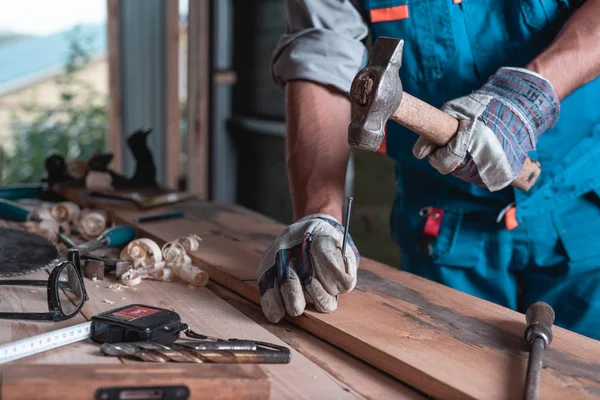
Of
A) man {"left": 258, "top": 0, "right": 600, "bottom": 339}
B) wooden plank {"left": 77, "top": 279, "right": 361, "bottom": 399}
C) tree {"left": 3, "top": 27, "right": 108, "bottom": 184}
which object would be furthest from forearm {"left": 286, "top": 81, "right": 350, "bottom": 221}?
tree {"left": 3, "top": 27, "right": 108, "bottom": 184}

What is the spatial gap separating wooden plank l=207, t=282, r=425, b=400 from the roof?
3.91 m

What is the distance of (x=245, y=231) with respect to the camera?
1.75 metres

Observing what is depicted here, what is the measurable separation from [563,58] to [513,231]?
48cm

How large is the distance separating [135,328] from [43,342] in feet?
0.44

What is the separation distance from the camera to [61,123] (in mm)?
4727

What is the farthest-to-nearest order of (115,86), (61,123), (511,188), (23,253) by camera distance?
(61,123) → (115,86) → (511,188) → (23,253)

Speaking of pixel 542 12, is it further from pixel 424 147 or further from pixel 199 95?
pixel 199 95

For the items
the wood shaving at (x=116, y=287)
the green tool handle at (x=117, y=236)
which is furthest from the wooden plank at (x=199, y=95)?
the wood shaving at (x=116, y=287)

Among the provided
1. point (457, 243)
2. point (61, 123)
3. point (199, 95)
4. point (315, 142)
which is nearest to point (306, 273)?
point (315, 142)

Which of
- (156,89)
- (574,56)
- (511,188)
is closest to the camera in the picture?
(574,56)

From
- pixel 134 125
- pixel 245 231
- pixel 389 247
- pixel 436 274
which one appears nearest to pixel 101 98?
pixel 134 125

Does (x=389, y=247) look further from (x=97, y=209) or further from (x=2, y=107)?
(x=2, y=107)

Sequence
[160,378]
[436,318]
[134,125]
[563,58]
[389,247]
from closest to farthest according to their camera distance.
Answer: [160,378] < [436,318] < [563,58] < [389,247] < [134,125]

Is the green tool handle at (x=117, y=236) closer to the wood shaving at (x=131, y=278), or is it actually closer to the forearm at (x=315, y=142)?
the wood shaving at (x=131, y=278)
